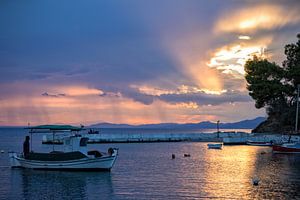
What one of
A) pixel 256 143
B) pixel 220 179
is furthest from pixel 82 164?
pixel 256 143

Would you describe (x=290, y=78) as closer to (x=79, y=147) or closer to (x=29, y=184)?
(x=79, y=147)

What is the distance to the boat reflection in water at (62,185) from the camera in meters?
30.0

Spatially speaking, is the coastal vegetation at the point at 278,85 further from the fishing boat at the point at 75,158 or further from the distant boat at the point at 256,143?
the fishing boat at the point at 75,158

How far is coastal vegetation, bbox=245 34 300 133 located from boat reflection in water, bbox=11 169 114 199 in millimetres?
69359

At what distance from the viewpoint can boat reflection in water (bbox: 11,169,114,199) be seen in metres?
30.0

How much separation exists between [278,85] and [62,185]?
76653 mm

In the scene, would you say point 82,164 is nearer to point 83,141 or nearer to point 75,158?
point 75,158

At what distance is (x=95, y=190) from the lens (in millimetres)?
31953

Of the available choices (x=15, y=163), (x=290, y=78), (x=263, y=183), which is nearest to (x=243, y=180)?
(x=263, y=183)

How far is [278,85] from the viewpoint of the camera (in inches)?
3981

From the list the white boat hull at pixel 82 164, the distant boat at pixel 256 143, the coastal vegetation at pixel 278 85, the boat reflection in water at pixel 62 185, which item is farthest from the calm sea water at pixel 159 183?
the coastal vegetation at pixel 278 85

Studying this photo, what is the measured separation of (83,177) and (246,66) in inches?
2997

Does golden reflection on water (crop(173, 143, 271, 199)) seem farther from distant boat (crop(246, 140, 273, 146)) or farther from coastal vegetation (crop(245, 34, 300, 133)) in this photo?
coastal vegetation (crop(245, 34, 300, 133))

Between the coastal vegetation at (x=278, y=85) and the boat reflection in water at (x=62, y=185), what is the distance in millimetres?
69359
